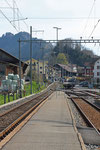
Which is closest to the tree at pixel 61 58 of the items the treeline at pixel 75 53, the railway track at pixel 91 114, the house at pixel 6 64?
the treeline at pixel 75 53

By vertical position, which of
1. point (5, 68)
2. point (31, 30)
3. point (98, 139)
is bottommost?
point (98, 139)

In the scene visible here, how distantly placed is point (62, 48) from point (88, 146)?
501ft

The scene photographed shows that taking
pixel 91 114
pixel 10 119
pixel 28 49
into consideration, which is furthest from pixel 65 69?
pixel 10 119

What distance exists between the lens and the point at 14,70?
64188 mm

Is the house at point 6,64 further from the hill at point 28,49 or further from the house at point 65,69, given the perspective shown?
the house at point 65,69

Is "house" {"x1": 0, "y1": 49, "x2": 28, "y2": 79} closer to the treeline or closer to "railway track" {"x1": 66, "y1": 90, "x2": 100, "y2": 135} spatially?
"railway track" {"x1": 66, "y1": 90, "x2": 100, "y2": 135}

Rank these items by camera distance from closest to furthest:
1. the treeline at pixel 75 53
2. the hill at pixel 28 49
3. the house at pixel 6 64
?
the house at pixel 6 64, the hill at pixel 28 49, the treeline at pixel 75 53

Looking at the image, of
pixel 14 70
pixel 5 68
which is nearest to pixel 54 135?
pixel 5 68

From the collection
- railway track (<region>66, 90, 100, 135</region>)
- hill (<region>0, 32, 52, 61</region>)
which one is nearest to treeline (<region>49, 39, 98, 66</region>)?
hill (<region>0, 32, 52, 61</region>)

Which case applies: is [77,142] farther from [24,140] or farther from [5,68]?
[5,68]

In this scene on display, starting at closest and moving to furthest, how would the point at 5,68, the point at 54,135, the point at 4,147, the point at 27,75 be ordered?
1. the point at 4,147
2. the point at 54,135
3. the point at 5,68
4. the point at 27,75

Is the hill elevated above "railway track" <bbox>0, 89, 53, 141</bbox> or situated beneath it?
elevated above

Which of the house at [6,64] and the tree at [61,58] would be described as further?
the tree at [61,58]

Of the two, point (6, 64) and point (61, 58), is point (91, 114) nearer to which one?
point (6, 64)
